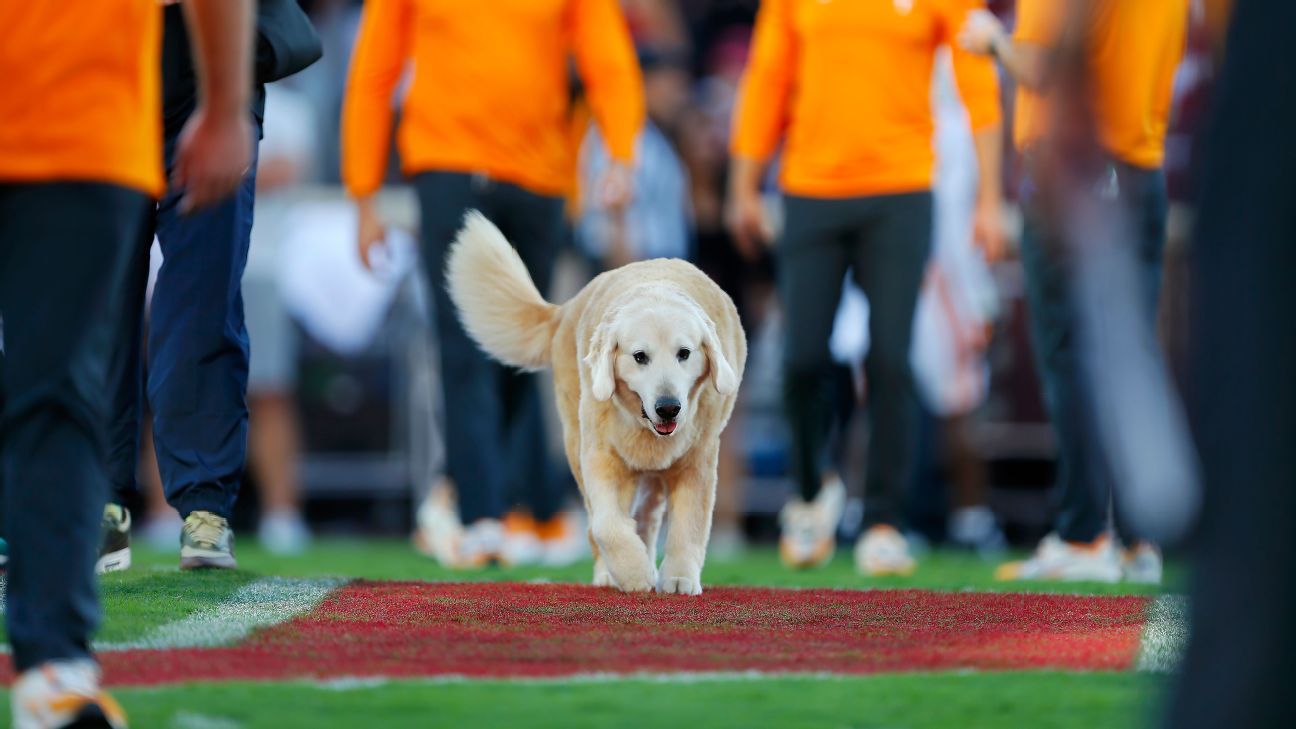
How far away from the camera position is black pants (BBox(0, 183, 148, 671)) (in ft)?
10.3

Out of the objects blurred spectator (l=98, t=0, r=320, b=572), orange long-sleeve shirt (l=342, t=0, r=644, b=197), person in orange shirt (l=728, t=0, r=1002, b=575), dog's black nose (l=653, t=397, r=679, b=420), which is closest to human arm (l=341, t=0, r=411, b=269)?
orange long-sleeve shirt (l=342, t=0, r=644, b=197)

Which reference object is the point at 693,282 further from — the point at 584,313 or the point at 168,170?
the point at 168,170

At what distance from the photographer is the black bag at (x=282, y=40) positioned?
540 cm

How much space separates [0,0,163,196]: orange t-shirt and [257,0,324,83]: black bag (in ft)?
7.10

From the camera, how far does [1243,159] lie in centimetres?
234

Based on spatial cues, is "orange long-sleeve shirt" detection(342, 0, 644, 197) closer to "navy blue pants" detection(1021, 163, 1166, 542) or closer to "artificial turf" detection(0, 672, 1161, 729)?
"navy blue pants" detection(1021, 163, 1166, 542)

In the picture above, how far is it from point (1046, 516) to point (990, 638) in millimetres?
7156

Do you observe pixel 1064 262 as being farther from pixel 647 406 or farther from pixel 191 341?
pixel 191 341

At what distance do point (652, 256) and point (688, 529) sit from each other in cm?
458

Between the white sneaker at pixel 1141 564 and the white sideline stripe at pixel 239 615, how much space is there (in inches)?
116

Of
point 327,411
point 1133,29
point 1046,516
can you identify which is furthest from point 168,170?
point 1046,516

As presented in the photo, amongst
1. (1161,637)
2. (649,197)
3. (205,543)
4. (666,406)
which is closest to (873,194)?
(666,406)

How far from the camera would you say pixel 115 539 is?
560 cm

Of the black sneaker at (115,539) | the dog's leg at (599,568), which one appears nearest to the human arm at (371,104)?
the black sneaker at (115,539)
